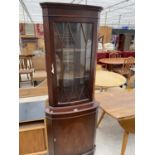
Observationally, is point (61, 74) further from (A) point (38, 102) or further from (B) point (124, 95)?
(B) point (124, 95)

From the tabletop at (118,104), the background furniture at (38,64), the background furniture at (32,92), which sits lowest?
the tabletop at (118,104)

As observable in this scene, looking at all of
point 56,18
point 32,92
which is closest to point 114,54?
point 32,92

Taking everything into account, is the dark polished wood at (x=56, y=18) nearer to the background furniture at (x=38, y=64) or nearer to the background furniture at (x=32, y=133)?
the background furniture at (x=32, y=133)

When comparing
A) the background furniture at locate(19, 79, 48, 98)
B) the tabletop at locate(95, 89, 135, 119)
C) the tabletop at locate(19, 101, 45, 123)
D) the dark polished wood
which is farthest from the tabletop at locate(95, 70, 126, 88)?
the dark polished wood

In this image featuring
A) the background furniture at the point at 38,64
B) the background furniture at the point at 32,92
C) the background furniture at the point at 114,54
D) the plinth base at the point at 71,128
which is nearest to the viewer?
A: the plinth base at the point at 71,128

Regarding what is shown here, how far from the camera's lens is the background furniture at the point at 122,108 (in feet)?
4.94

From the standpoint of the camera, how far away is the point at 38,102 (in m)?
1.97

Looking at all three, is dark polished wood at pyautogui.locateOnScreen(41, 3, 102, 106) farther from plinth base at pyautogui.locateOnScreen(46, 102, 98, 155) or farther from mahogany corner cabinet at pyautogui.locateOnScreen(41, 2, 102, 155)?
plinth base at pyautogui.locateOnScreen(46, 102, 98, 155)

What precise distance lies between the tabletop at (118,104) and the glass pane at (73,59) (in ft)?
1.06

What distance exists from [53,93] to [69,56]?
12.7 inches

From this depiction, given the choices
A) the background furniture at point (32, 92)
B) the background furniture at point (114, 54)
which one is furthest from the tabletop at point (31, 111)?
the background furniture at point (114, 54)
